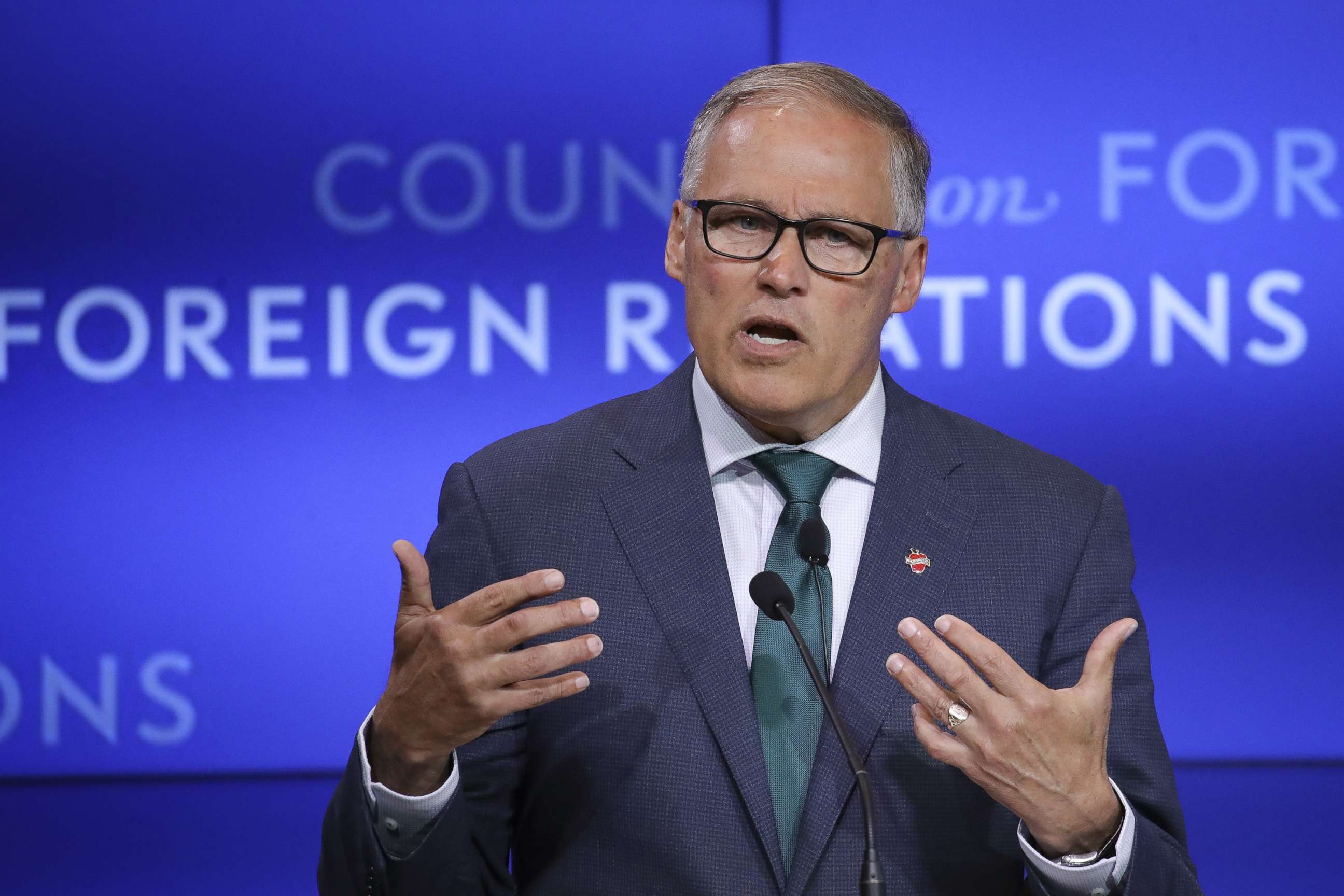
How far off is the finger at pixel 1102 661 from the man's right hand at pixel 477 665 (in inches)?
19.3

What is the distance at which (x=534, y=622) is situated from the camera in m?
1.37

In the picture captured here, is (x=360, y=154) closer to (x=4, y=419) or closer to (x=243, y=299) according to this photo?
(x=243, y=299)

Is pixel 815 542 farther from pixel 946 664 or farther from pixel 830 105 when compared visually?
pixel 830 105

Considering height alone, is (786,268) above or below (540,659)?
above

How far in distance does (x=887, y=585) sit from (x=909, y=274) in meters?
0.49

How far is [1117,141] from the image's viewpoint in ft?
11.3

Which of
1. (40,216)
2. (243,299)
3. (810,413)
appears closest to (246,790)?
(243,299)

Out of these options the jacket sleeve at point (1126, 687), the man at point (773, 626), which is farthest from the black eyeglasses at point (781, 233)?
the jacket sleeve at point (1126, 687)

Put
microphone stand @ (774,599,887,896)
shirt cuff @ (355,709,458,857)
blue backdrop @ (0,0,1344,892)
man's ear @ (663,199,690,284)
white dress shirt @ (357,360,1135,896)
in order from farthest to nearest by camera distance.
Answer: blue backdrop @ (0,0,1344,892) → man's ear @ (663,199,690,284) → white dress shirt @ (357,360,1135,896) → shirt cuff @ (355,709,458,857) → microphone stand @ (774,599,887,896)

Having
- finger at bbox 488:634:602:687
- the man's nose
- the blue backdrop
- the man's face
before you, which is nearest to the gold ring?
finger at bbox 488:634:602:687

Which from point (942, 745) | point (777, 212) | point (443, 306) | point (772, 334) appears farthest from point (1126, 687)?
point (443, 306)

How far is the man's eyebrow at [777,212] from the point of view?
1.72 metres

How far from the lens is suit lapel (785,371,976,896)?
60.7 inches

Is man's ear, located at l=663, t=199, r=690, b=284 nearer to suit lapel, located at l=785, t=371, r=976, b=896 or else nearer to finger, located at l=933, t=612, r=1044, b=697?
suit lapel, located at l=785, t=371, r=976, b=896
